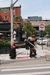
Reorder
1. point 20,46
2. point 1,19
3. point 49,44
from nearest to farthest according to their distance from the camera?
1. point 20,46
2. point 49,44
3. point 1,19

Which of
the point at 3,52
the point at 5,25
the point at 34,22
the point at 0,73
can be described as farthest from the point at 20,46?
the point at 34,22

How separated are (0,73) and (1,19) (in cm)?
8034

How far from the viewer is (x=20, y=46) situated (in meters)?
31.4

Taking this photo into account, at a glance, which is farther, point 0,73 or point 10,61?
point 10,61

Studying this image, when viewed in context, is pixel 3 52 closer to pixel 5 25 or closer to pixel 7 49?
pixel 7 49

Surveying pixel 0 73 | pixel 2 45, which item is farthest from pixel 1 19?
pixel 0 73

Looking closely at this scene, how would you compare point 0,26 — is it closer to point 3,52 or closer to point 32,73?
point 3,52

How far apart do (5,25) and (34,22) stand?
452ft

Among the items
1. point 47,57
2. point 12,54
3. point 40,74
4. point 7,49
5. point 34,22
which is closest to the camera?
point 40,74

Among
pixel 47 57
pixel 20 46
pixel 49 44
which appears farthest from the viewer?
pixel 49 44

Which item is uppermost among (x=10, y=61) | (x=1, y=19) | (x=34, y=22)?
(x=10, y=61)

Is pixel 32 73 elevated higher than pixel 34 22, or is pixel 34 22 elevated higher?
pixel 32 73

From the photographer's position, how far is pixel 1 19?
92.4 meters

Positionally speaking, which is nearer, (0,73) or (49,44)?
(0,73)
